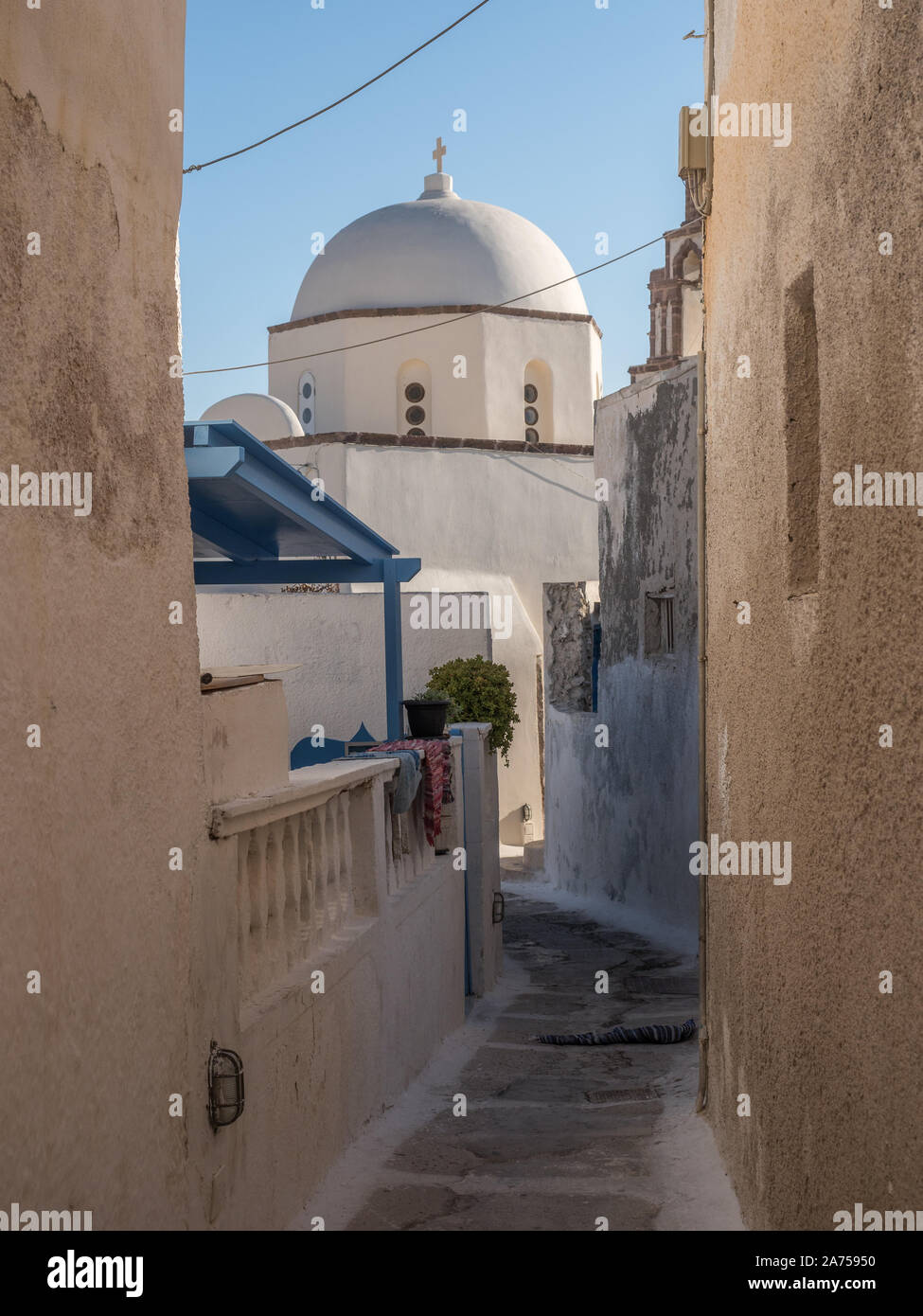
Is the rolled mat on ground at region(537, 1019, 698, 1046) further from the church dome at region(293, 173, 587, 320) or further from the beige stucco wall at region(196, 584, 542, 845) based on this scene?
the church dome at region(293, 173, 587, 320)

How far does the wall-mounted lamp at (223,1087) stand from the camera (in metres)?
3.81

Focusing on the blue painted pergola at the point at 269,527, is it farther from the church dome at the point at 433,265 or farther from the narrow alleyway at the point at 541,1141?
the church dome at the point at 433,265

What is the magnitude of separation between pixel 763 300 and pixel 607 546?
11.3 m

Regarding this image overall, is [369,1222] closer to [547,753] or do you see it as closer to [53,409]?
[53,409]

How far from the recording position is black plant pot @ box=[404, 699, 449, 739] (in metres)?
8.98

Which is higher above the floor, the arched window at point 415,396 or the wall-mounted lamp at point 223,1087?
the arched window at point 415,396

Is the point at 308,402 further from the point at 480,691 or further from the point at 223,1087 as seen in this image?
the point at 223,1087

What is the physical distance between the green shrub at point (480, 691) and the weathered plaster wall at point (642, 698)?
1.69 meters

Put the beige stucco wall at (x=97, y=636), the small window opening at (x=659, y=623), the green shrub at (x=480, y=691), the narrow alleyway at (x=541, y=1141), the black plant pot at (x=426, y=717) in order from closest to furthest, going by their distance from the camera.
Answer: the beige stucco wall at (x=97, y=636)
the narrow alleyway at (x=541, y=1141)
the black plant pot at (x=426, y=717)
the small window opening at (x=659, y=623)
the green shrub at (x=480, y=691)

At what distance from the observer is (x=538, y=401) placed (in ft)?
82.4

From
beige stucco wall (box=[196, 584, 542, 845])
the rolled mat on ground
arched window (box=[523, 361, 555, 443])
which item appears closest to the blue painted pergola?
the rolled mat on ground

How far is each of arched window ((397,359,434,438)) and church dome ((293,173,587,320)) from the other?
1146 millimetres

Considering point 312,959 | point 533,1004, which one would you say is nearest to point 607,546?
point 533,1004

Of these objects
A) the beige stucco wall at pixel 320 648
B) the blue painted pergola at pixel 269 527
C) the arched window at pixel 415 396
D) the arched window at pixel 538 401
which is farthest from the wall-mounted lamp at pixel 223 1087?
the arched window at pixel 538 401
